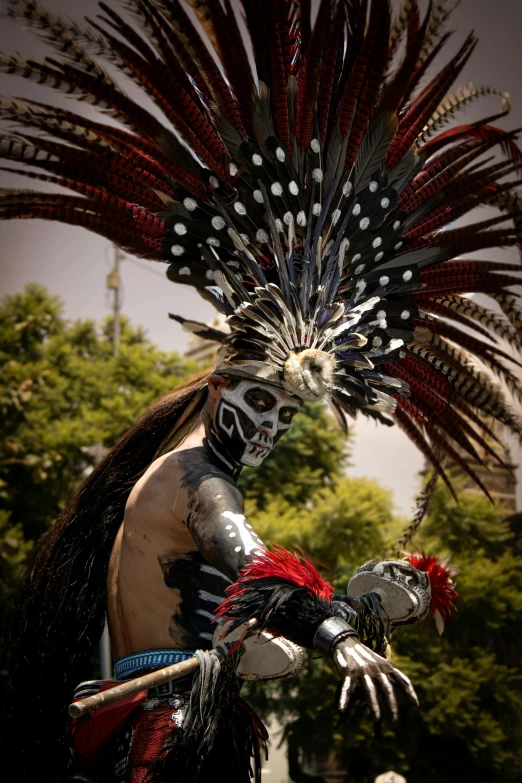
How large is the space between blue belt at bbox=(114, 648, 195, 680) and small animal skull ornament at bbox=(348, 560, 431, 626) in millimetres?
639

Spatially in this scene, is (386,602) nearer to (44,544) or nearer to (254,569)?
(254,569)

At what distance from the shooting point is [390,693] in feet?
6.59

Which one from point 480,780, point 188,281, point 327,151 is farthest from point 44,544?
point 480,780

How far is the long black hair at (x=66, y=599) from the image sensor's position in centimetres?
315

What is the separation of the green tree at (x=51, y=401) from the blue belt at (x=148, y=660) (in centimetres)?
877

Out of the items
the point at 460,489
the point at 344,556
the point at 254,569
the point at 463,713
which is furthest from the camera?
the point at 460,489

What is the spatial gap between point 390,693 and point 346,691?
0.10 metres

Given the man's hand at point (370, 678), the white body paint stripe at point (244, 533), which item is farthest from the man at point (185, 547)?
the man's hand at point (370, 678)

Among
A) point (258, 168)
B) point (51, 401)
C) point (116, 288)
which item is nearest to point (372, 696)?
point (258, 168)

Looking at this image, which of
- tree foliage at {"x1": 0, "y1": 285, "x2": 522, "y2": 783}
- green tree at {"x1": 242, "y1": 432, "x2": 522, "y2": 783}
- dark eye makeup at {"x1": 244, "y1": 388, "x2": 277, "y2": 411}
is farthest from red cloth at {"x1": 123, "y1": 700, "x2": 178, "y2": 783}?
green tree at {"x1": 242, "y1": 432, "x2": 522, "y2": 783}

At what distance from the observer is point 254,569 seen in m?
2.35

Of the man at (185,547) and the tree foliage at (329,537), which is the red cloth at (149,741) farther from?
the tree foliage at (329,537)

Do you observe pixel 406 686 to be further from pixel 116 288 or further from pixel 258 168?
pixel 116 288

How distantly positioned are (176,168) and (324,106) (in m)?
0.57
